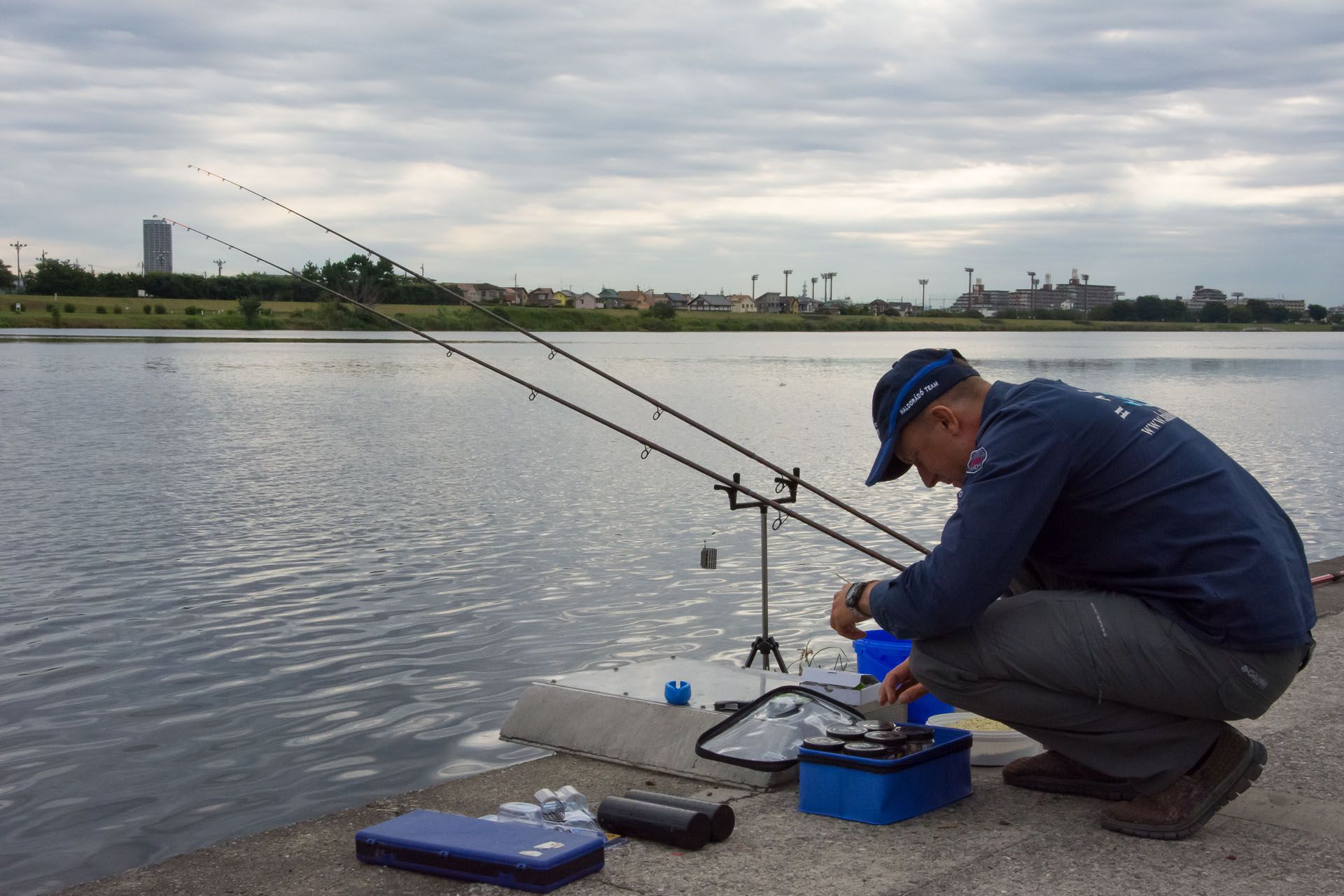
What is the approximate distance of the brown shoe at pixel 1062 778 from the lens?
9.91 ft

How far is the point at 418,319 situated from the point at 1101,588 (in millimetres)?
64450

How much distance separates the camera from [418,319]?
65188 mm

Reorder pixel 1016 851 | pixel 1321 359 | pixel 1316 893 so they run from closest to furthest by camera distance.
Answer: pixel 1316 893, pixel 1016 851, pixel 1321 359

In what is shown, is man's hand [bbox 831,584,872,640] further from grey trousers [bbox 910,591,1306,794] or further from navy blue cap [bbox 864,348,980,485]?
navy blue cap [bbox 864,348,980,485]

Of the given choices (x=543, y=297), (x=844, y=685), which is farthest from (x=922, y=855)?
(x=543, y=297)

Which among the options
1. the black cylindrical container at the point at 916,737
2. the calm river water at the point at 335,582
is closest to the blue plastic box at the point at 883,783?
the black cylindrical container at the point at 916,737

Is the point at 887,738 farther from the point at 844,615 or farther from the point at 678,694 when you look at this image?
the point at 678,694

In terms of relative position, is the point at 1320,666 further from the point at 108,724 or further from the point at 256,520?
the point at 256,520

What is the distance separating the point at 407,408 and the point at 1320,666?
21.3 meters

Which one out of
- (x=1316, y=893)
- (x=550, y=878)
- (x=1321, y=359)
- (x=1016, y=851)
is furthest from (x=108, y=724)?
(x=1321, y=359)

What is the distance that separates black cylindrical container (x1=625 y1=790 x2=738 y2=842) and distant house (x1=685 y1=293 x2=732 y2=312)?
150 metres

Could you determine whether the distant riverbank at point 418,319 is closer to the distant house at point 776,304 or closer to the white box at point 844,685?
the distant house at point 776,304

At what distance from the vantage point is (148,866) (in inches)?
119

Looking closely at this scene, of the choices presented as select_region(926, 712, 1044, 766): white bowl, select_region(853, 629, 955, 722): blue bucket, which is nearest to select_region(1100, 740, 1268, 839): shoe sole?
select_region(926, 712, 1044, 766): white bowl
